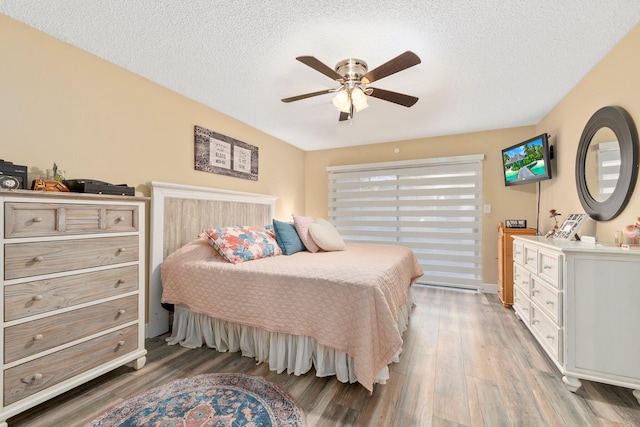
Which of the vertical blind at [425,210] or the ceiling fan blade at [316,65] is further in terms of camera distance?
the vertical blind at [425,210]

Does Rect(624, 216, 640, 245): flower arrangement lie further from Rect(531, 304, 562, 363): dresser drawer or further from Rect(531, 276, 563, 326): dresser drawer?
Rect(531, 304, 562, 363): dresser drawer

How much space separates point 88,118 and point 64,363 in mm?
1675

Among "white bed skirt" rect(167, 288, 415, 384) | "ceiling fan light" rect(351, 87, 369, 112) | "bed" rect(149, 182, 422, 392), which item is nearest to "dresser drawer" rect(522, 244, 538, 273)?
"bed" rect(149, 182, 422, 392)

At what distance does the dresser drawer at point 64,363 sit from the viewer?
1375mm

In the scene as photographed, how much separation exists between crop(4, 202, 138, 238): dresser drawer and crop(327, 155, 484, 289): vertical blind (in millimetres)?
3449

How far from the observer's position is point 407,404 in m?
1.60

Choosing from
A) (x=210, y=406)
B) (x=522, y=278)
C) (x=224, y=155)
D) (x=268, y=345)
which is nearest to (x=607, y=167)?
(x=522, y=278)

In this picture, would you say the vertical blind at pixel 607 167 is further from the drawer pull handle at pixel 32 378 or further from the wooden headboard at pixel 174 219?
the drawer pull handle at pixel 32 378

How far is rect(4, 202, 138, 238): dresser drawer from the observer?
54.3 inches

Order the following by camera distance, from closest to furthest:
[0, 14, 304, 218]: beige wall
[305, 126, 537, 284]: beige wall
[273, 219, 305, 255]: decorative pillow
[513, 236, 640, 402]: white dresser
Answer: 1. [513, 236, 640, 402]: white dresser
2. [0, 14, 304, 218]: beige wall
3. [273, 219, 305, 255]: decorative pillow
4. [305, 126, 537, 284]: beige wall

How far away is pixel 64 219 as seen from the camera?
Result: 155 cm

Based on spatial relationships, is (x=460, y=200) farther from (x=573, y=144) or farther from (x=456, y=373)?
(x=456, y=373)

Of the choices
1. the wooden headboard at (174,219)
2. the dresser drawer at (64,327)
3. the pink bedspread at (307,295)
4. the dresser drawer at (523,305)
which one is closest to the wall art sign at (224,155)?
the wooden headboard at (174,219)

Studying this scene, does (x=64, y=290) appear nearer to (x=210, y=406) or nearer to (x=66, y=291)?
(x=66, y=291)
